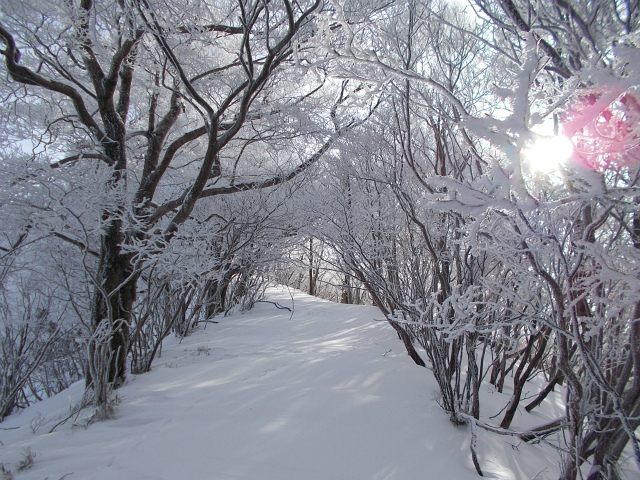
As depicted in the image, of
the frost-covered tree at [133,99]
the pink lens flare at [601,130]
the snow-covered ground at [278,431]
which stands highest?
the frost-covered tree at [133,99]

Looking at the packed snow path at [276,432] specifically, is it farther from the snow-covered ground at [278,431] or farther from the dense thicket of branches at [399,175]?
the dense thicket of branches at [399,175]

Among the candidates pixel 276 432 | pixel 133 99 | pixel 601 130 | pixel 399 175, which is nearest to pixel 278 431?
pixel 276 432

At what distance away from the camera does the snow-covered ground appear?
1895 mm

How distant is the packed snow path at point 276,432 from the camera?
189cm

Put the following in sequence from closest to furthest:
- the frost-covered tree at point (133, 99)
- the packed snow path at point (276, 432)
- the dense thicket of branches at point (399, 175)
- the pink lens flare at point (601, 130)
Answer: the pink lens flare at point (601, 130) → the dense thicket of branches at point (399, 175) → the packed snow path at point (276, 432) → the frost-covered tree at point (133, 99)

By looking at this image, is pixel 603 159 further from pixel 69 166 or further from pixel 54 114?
pixel 54 114

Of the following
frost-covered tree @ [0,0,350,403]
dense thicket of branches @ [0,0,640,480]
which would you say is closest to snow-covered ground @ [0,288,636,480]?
dense thicket of branches @ [0,0,640,480]

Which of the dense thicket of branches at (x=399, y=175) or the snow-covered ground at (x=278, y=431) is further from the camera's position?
the snow-covered ground at (x=278, y=431)

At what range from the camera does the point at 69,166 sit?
119 inches

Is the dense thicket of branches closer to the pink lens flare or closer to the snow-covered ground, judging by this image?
the pink lens flare

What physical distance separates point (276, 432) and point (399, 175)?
295 centimetres

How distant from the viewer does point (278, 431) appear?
2.22 m

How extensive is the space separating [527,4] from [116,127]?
4.01m

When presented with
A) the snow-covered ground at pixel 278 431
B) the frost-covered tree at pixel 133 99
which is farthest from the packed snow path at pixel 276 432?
the frost-covered tree at pixel 133 99
